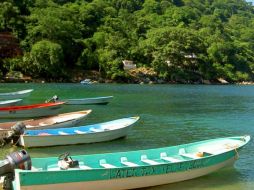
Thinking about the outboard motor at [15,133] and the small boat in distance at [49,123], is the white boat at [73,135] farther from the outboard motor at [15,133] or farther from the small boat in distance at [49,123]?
the small boat in distance at [49,123]

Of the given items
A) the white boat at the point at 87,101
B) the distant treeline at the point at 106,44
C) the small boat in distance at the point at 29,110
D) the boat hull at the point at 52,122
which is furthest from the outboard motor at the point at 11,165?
the distant treeline at the point at 106,44

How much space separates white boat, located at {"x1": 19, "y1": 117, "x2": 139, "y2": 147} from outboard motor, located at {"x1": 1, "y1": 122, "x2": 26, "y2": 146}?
275 mm

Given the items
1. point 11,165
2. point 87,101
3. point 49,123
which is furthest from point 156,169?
point 87,101

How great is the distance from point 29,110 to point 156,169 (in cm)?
2013

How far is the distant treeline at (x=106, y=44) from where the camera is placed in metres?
94.9

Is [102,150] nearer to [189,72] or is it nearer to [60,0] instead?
[189,72]

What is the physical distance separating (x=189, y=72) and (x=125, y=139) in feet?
320

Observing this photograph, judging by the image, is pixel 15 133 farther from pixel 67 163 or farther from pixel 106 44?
pixel 106 44

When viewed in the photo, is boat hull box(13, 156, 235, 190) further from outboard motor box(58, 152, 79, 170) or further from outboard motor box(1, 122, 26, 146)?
outboard motor box(1, 122, 26, 146)

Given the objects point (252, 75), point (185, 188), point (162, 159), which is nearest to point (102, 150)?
point (162, 159)

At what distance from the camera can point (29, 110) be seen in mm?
32000

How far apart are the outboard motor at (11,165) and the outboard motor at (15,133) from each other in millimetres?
6449

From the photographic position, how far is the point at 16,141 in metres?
19.4

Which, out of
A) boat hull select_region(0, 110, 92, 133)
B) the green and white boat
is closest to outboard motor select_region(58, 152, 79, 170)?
the green and white boat
